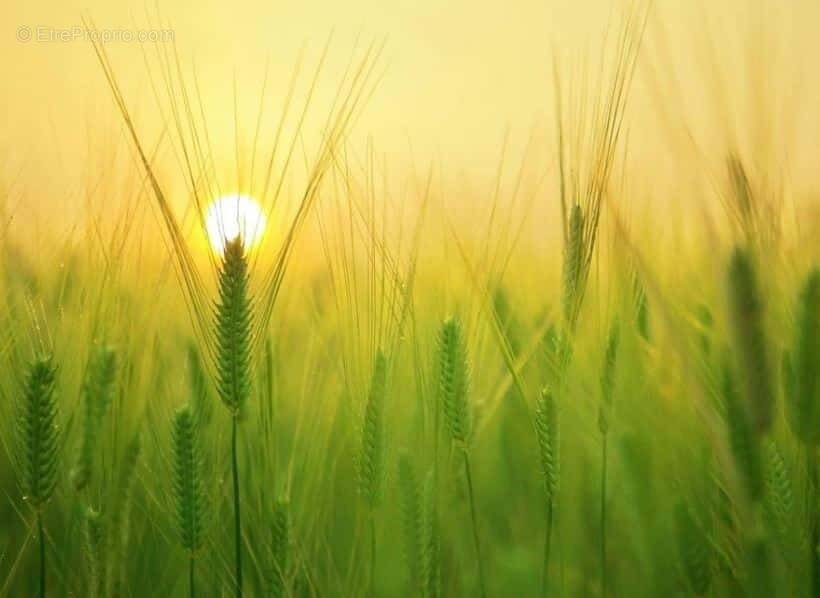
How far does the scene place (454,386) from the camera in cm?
70

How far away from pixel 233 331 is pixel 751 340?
37 centimetres

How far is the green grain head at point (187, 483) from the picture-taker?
0.64 m

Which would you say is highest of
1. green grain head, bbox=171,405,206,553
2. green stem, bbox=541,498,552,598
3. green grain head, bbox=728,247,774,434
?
green grain head, bbox=728,247,774,434

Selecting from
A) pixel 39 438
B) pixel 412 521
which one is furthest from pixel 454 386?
pixel 39 438

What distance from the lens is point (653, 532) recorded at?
0.71 meters

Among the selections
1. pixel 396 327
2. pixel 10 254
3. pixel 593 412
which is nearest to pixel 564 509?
pixel 593 412

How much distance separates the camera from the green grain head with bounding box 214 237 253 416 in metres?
0.65

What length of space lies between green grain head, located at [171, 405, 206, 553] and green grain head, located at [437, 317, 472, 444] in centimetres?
20

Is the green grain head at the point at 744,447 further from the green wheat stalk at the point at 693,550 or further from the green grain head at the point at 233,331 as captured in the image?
the green grain head at the point at 233,331

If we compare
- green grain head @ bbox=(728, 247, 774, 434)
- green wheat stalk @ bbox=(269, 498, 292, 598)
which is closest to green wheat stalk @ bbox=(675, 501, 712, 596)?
green grain head @ bbox=(728, 247, 774, 434)

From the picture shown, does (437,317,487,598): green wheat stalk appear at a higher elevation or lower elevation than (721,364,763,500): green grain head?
higher

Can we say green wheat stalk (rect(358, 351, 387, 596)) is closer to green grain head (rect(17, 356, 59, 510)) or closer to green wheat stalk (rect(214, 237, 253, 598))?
green wheat stalk (rect(214, 237, 253, 598))

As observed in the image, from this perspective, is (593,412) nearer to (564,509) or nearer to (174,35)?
(564,509)

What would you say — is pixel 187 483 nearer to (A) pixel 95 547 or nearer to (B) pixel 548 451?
(A) pixel 95 547
